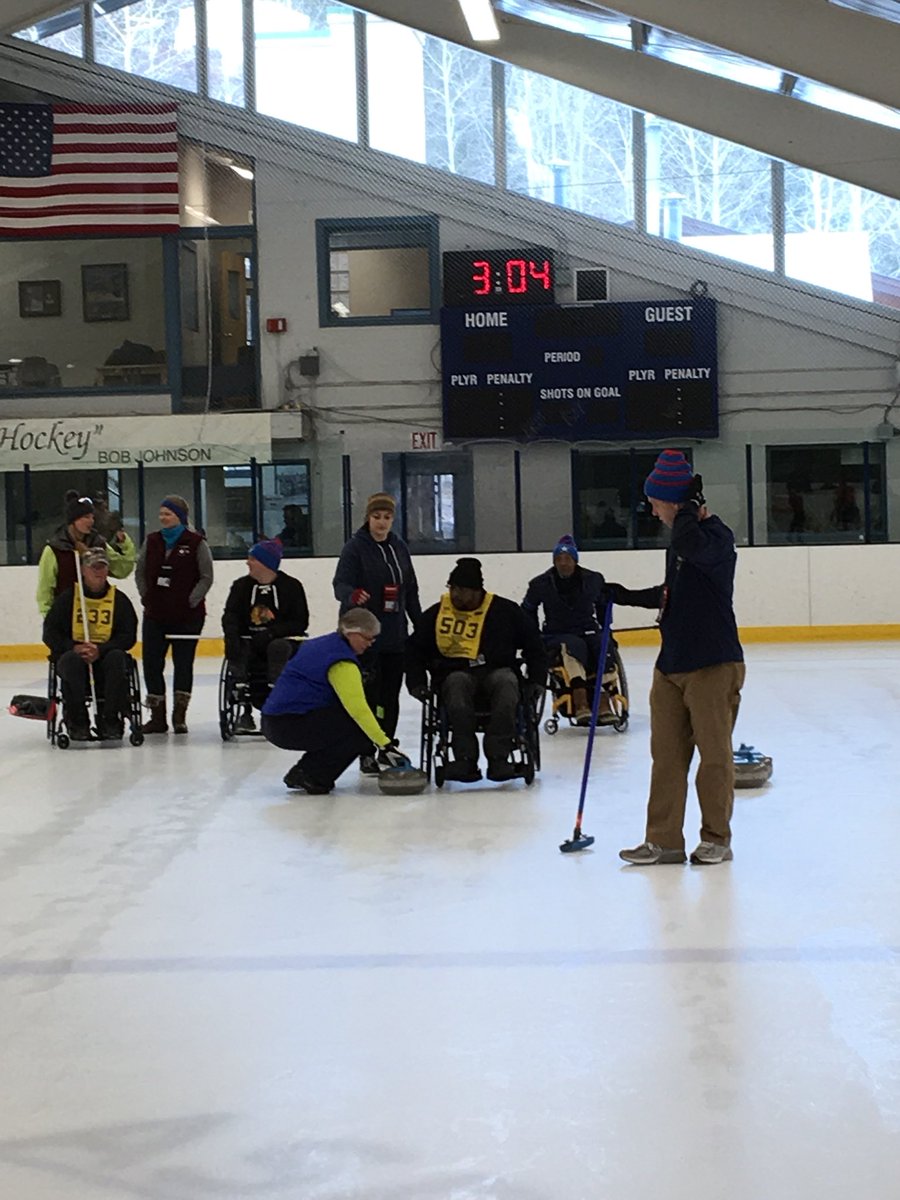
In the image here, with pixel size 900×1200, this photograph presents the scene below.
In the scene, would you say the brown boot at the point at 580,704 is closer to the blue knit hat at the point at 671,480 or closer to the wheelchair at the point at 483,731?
the wheelchair at the point at 483,731

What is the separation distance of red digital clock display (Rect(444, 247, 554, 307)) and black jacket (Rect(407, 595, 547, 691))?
9.57 meters

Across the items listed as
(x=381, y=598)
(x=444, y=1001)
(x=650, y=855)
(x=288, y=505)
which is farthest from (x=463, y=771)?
(x=288, y=505)

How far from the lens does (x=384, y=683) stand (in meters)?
7.31

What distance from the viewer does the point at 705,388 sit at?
51.9 ft

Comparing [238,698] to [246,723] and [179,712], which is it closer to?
[246,723]

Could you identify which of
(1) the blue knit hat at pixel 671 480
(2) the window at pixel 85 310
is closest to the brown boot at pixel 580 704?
(1) the blue knit hat at pixel 671 480

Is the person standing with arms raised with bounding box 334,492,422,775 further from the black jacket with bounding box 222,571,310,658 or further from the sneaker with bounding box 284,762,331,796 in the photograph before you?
the black jacket with bounding box 222,571,310,658

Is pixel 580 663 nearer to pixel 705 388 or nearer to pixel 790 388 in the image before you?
pixel 705 388

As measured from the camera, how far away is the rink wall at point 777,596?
544 inches

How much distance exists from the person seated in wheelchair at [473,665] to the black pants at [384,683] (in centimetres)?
38

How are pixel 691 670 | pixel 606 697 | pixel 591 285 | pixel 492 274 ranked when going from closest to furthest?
pixel 691 670
pixel 606 697
pixel 591 285
pixel 492 274

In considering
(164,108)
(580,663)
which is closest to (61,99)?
(164,108)

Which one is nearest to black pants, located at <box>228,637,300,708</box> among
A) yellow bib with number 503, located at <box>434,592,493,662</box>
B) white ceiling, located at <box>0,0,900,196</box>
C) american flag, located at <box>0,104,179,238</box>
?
yellow bib with number 503, located at <box>434,592,493,662</box>

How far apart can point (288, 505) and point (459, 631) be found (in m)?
7.79
